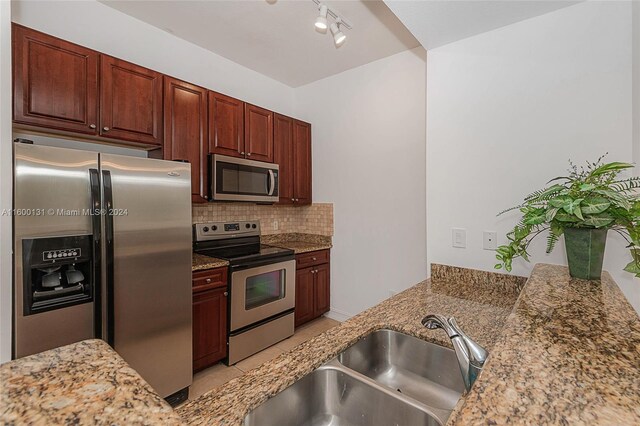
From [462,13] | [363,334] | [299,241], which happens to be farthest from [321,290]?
[462,13]

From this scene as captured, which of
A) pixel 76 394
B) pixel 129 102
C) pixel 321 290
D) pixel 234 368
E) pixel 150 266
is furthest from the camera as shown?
pixel 321 290

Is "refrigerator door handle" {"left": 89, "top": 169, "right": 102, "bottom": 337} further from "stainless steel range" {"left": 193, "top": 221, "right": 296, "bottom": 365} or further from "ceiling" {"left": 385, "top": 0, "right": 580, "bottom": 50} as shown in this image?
"ceiling" {"left": 385, "top": 0, "right": 580, "bottom": 50}

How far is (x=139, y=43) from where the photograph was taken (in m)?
2.44

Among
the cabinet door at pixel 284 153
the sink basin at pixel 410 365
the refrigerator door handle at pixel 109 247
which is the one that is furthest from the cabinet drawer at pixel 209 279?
the sink basin at pixel 410 365

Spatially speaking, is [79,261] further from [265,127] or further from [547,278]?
[547,278]

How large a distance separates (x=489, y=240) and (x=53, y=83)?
9.26 feet

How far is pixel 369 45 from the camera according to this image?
2.75 metres

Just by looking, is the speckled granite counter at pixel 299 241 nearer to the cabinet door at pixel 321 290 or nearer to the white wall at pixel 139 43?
the cabinet door at pixel 321 290

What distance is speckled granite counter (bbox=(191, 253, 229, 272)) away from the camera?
217 cm

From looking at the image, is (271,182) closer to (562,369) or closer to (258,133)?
(258,133)

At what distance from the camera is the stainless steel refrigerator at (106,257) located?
1469 mm

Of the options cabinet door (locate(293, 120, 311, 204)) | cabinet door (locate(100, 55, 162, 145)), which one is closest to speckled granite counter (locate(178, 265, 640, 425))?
cabinet door (locate(100, 55, 162, 145))

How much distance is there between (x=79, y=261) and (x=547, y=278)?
2.38 meters

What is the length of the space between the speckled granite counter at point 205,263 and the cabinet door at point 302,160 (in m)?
1.28
